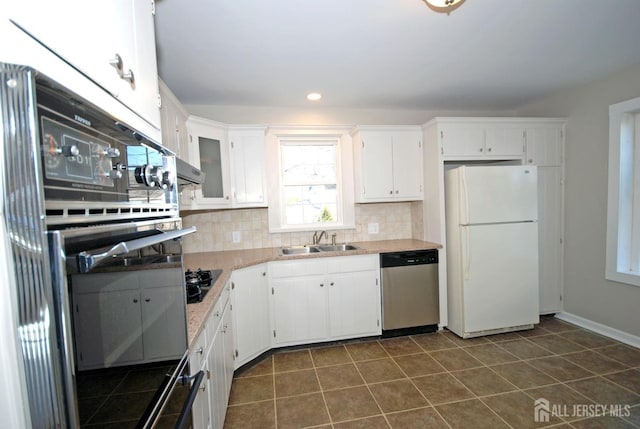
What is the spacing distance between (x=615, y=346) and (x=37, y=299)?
3.96 meters

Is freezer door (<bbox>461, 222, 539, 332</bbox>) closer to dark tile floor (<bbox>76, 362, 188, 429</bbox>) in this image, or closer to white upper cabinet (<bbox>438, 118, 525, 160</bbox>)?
white upper cabinet (<bbox>438, 118, 525, 160</bbox>)

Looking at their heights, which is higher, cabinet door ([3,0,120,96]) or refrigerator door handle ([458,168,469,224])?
cabinet door ([3,0,120,96])

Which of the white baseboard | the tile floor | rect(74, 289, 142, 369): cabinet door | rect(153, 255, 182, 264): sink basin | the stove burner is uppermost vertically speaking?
rect(153, 255, 182, 264): sink basin

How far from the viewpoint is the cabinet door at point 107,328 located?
1.49 ft

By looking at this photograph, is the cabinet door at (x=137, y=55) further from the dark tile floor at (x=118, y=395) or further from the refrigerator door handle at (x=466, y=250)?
the refrigerator door handle at (x=466, y=250)

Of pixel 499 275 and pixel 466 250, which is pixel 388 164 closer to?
pixel 466 250

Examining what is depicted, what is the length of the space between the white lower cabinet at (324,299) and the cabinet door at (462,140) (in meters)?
1.40

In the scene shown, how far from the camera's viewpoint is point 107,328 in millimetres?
542

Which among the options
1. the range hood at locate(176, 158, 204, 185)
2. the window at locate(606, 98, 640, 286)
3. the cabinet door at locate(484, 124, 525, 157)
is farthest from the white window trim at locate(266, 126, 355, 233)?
the window at locate(606, 98, 640, 286)

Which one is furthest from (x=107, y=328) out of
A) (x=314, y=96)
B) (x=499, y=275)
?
(x=499, y=275)

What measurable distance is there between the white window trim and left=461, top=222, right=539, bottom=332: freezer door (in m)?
1.30

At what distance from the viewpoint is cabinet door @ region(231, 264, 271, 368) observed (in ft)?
7.70

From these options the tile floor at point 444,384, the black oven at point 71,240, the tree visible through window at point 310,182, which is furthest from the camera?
the tree visible through window at point 310,182

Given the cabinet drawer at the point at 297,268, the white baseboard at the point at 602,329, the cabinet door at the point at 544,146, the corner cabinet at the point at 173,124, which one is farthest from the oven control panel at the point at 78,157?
the white baseboard at the point at 602,329
